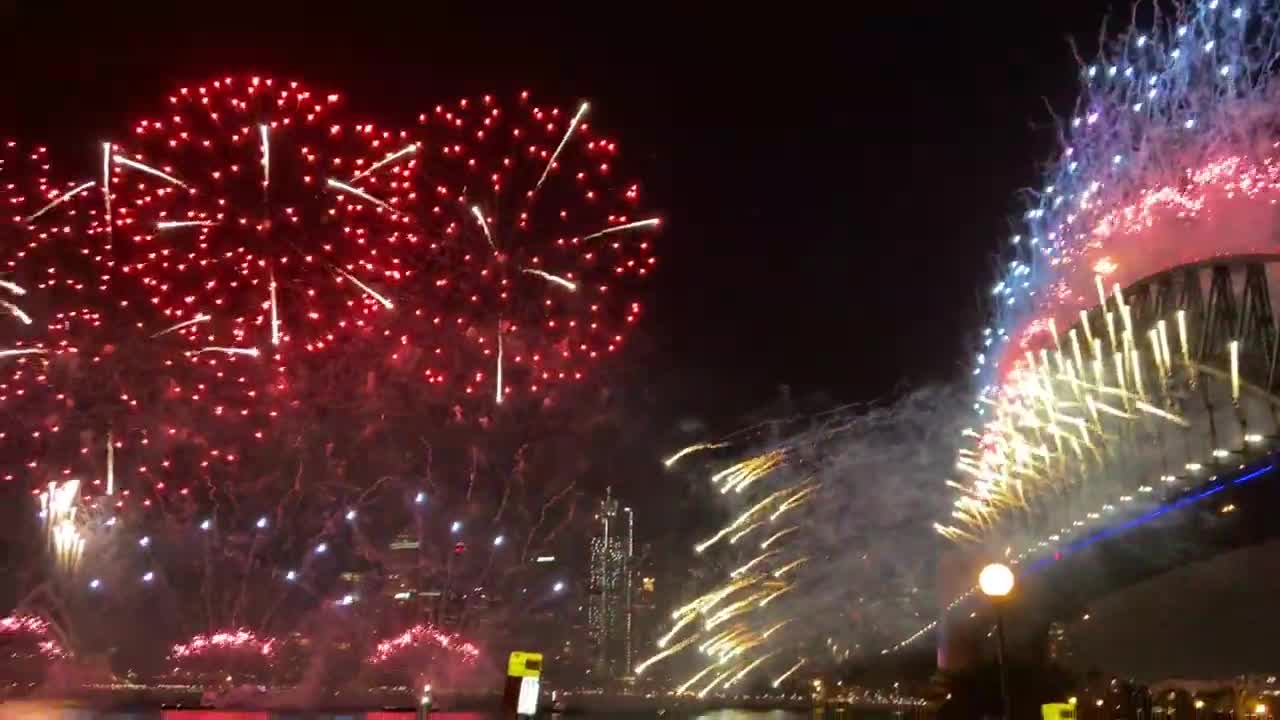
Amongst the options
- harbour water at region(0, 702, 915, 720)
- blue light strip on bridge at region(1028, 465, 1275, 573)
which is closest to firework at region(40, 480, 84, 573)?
harbour water at region(0, 702, 915, 720)

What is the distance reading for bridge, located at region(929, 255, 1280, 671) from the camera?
23.5m

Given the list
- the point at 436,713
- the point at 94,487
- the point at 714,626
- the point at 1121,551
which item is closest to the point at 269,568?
the point at 94,487

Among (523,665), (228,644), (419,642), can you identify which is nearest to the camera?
(523,665)

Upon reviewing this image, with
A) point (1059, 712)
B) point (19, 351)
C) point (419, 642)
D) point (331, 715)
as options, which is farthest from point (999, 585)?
point (419, 642)

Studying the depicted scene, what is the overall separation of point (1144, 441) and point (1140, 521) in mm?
1906

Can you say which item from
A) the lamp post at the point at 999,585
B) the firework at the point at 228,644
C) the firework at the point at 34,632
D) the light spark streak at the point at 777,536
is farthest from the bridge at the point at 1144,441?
the firework at the point at 34,632

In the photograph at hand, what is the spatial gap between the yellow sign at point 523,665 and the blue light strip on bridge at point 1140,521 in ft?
54.2

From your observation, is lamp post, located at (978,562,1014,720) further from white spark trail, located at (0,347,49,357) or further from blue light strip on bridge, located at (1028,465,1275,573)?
white spark trail, located at (0,347,49,357)

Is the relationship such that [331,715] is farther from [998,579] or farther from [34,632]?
[998,579]

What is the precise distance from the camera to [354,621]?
99.5ft

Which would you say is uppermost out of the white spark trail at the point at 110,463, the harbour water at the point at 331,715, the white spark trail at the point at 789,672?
the white spark trail at the point at 110,463

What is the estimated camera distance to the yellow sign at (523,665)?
1316 centimetres

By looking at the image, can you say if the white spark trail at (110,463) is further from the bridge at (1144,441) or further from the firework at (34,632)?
the bridge at (1144,441)

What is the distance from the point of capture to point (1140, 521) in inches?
1051
